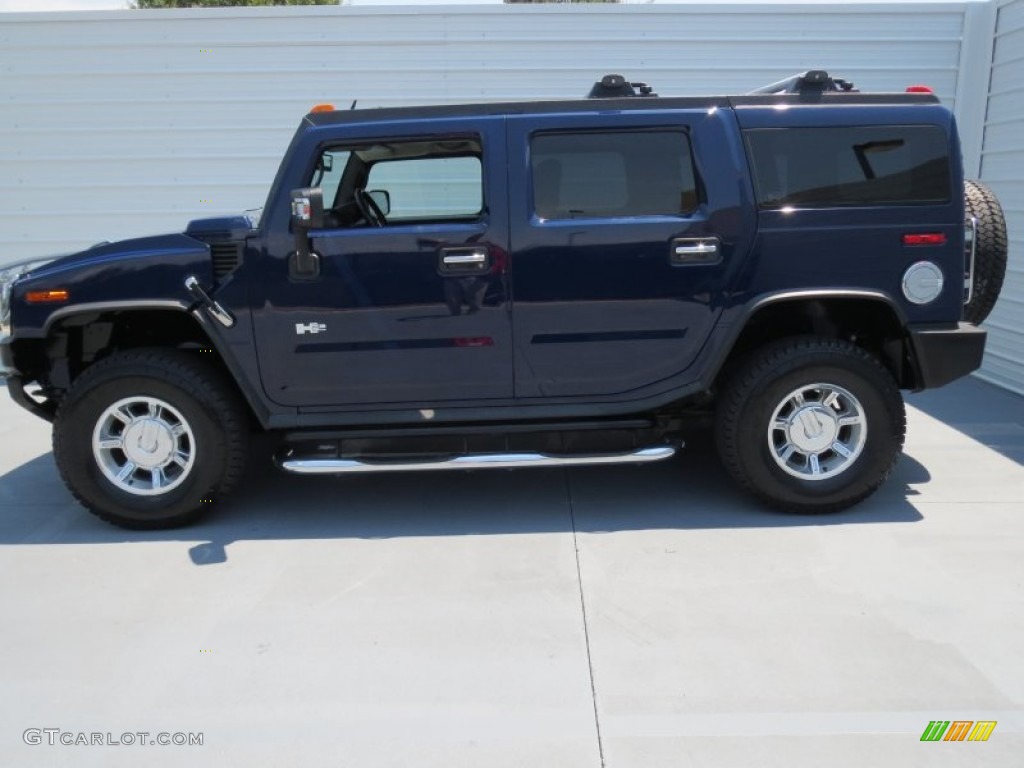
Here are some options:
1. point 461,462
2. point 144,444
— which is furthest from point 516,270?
point 144,444

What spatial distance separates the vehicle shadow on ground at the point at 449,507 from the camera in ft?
13.8

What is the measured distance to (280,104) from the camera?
7.99 meters

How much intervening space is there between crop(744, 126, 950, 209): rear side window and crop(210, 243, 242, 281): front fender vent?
2518 millimetres

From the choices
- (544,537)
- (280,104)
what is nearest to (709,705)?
(544,537)

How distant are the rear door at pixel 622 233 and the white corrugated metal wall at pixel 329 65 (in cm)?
409

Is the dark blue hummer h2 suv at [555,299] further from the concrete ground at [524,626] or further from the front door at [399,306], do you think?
the concrete ground at [524,626]

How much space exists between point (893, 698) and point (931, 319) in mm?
2071

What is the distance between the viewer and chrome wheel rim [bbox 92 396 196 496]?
4184 mm

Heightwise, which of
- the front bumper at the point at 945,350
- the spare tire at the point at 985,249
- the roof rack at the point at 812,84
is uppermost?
the roof rack at the point at 812,84

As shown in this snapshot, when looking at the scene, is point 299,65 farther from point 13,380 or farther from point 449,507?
point 449,507

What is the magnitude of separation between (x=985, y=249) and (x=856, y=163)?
0.88 m

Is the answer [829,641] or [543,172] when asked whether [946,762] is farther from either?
[543,172]

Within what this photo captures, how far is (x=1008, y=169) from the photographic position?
714cm

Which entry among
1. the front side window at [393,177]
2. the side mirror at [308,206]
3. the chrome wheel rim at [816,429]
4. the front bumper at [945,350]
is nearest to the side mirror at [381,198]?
the front side window at [393,177]
